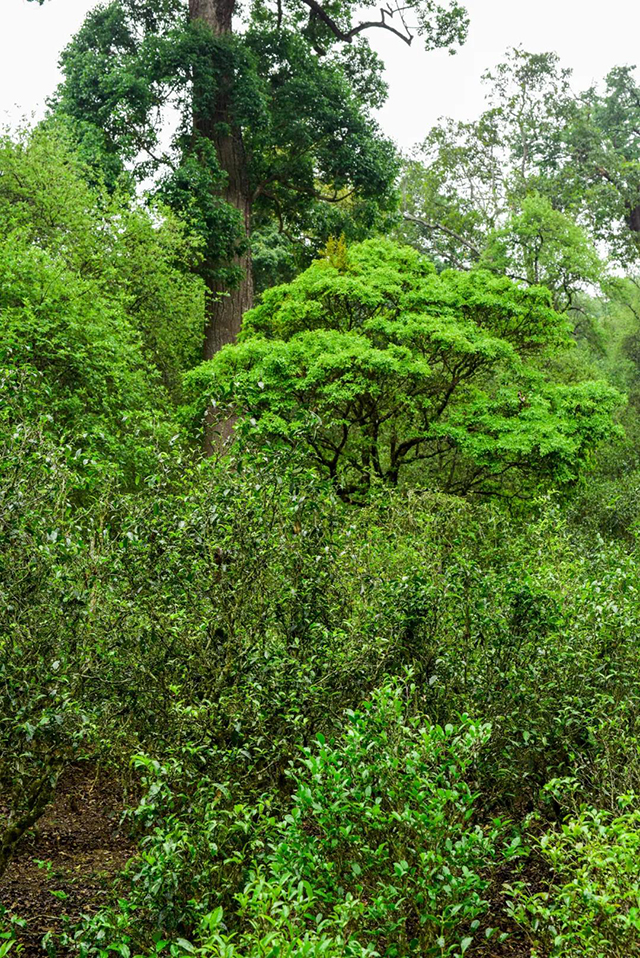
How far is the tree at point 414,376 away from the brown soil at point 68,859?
4694 millimetres

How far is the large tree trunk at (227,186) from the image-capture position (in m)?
16.0

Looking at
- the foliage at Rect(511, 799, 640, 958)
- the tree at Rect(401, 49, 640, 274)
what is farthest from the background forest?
the tree at Rect(401, 49, 640, 274)

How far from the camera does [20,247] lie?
410 inches

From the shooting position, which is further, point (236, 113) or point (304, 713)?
point (236, 113)

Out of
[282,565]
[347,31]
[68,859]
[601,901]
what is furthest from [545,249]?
[601,901]

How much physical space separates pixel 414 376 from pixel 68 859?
7.22 metres

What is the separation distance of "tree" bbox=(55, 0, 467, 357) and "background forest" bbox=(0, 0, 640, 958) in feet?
0.25

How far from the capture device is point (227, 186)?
1650 centimetres

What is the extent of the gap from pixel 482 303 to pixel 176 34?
8448 millimetres

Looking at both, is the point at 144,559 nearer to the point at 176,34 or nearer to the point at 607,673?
the point at 607,673

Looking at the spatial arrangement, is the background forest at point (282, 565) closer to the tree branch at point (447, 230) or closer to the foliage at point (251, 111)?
the foliage at point (251, 111)

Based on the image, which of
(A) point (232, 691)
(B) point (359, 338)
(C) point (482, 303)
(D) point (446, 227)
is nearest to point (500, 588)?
(A) point (232, 691)

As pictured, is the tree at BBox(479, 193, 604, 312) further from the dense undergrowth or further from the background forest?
the dense undergrowth

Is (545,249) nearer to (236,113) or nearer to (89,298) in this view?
(236,113)
